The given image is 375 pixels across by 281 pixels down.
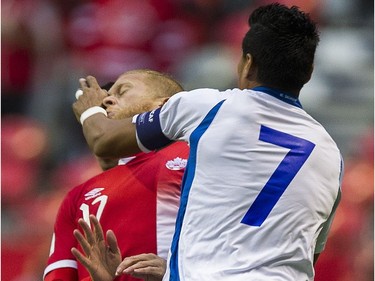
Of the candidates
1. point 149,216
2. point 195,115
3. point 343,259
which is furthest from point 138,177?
point 343,259

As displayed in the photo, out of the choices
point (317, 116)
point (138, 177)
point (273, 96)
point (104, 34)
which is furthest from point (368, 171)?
point (273, 96)

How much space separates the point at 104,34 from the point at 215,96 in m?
3.74

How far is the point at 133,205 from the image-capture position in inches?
134

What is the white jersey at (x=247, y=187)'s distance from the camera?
8.71 ft

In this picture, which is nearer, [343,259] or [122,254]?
[122,254]

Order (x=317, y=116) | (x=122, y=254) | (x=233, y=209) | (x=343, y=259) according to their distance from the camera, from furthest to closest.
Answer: (x=317, y=116) < (x=343, y=259) < (x=122, y=254) < (x=233, y=209)

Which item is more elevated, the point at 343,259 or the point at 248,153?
the point at 248,153

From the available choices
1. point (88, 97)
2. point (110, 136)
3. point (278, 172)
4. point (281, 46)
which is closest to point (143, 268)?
point (110, 136)

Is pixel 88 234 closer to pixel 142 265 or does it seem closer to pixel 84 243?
pixel 84 243

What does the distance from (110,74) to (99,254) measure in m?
3.22

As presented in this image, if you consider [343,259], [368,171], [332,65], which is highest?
[332,65]

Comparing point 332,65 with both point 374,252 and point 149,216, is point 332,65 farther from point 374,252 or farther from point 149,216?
point 149,216

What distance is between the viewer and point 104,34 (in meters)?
6.38

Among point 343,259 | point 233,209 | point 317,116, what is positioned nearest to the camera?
point 233,209
